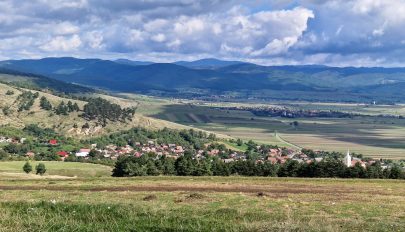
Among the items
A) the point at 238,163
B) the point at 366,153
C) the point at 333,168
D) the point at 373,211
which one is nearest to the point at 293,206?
the point at 373,211

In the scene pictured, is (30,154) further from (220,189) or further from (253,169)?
(220,189)

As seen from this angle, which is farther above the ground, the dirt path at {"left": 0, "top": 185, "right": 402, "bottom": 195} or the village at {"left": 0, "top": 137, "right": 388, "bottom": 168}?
the dirt path at {"left": 0, "top": 185, "right": 402, "bottom": 195}

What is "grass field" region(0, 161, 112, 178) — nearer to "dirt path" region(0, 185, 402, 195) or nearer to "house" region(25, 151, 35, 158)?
"house" region(25, 151, 35, 158)

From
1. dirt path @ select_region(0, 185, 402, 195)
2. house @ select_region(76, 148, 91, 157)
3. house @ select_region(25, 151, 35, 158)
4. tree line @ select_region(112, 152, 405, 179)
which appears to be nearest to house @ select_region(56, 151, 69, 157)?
house @ select_region(76, 148, 91, 157)

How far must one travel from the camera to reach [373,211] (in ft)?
84.4

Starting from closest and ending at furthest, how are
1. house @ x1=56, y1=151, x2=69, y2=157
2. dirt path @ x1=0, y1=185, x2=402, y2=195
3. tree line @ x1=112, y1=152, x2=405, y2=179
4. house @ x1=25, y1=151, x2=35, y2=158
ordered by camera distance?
dirt path @ x1=0, y1=185, x2=402, y2=195, tree line @ x1=112, y1=152, x2=405, y2=179, house @ x1=25, y1=151, x2=35, y2=158, house @ x1=56, y1=151, x2=69, y2=157

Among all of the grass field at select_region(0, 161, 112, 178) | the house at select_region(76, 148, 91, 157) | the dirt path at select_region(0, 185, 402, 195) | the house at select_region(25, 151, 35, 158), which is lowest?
the house at select_region(25, 151, 35, 158)

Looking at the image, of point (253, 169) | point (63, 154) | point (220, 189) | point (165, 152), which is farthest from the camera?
point (165, 152)

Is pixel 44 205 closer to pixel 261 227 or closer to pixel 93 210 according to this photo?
pixel 93 210

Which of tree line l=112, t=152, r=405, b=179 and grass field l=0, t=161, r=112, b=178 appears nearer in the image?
tree line l=112, t=152, r=405, b=179

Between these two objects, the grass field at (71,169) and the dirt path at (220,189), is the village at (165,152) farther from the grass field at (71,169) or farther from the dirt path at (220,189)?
the dirt path at (220,189)

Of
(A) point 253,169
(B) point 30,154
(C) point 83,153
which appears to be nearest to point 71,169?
(B) point 30,154

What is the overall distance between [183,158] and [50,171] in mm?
44832

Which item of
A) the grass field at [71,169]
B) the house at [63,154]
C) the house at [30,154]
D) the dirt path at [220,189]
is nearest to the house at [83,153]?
the house at [63,154]
